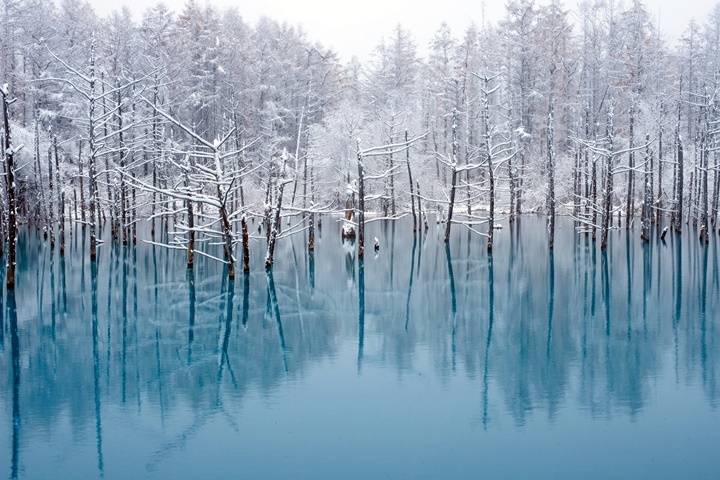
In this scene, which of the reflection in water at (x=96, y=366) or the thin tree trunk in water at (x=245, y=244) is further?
the thin tree trunk in water at (x=245, y=244)

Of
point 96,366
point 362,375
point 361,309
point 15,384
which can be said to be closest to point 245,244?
point 361,309

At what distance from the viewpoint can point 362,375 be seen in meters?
11.7

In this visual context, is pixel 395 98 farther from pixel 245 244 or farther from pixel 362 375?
pixel 362 375

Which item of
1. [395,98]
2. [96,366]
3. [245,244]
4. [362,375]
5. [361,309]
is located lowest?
[362,375]

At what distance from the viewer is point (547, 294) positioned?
19.2m

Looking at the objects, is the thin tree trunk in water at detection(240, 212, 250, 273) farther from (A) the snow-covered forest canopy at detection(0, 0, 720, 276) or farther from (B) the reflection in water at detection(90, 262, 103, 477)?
(A) the snow-covered forest canopy at detection(0, 0, 720, 276)

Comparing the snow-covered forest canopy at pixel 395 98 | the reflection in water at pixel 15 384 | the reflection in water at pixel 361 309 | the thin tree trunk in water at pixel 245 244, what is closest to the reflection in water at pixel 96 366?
the reflection in water at pixel 15 384

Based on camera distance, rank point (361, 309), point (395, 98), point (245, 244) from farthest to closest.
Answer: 1. point (395, 98)
2. point (245, 244)
3. point (361, 309)

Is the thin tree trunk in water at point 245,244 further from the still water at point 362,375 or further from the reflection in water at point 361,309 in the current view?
the reflection in water at point 361,309

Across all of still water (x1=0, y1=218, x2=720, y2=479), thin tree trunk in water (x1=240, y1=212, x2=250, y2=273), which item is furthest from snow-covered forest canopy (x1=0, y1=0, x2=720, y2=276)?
still water (x1=0, y1=218, x2=720, y2=479)

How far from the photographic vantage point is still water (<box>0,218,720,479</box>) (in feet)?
26.6

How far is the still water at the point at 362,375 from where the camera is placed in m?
8.11

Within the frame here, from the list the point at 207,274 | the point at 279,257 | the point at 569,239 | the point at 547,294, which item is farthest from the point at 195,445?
the point at 569,239

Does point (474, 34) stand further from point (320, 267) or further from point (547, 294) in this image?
point (547, 294)
